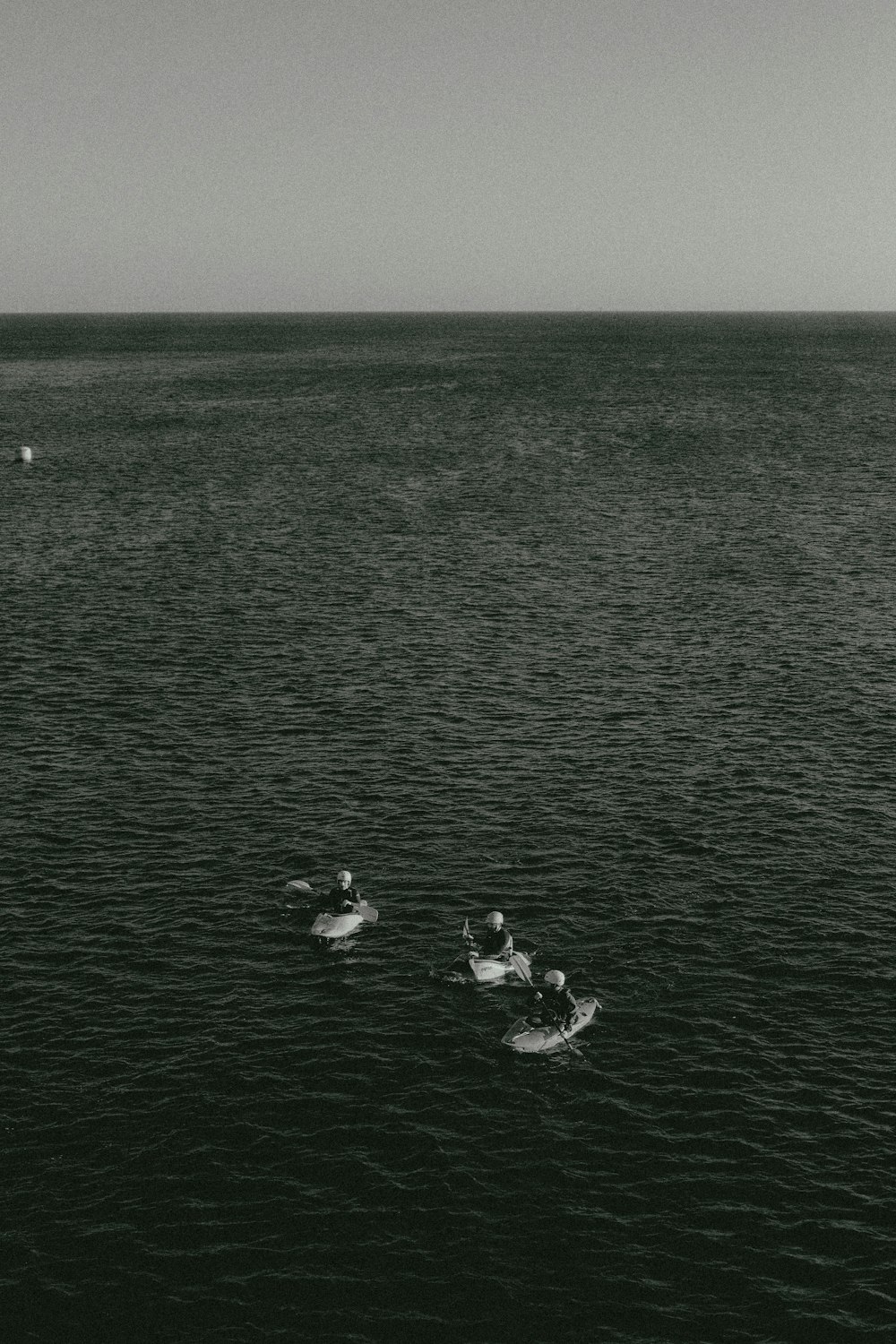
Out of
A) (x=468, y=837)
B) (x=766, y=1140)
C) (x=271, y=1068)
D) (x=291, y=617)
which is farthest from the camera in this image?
(x=291, y=617)

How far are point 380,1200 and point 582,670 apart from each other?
50.3 metres

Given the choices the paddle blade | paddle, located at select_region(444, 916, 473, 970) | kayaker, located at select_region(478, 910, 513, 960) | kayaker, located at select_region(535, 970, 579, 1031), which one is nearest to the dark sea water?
Answer: paddle, located at select_region(444, 916, 473, 970)

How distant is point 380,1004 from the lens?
47.5 meters

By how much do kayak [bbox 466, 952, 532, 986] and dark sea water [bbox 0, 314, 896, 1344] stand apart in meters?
0.77

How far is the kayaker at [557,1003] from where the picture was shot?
44.8 metres

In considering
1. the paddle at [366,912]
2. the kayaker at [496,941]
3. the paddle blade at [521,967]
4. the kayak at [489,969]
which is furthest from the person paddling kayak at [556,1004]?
the paddle at [366,912]

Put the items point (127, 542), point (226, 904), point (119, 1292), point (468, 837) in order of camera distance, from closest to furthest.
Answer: point (119, 1292)
point (226, 904)
point (468, 837)
point (127, 542)

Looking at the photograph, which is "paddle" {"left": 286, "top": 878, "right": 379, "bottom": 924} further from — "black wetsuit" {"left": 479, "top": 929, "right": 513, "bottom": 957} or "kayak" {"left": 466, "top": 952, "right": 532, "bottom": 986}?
"kayak" {"left": 466, "top": 952, "right": 532, "bottom": 986}

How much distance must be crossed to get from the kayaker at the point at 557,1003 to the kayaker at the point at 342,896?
991 cm

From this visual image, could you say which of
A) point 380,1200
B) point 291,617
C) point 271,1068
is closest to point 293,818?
point 271,1068

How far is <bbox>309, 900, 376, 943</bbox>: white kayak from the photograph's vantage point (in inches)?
1997

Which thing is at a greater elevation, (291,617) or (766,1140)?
(291,617)

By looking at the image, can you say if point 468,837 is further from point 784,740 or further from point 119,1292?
point 119,1292

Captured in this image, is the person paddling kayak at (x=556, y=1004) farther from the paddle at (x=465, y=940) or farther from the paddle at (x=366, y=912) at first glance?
the paddle at (x=366, y=912)
